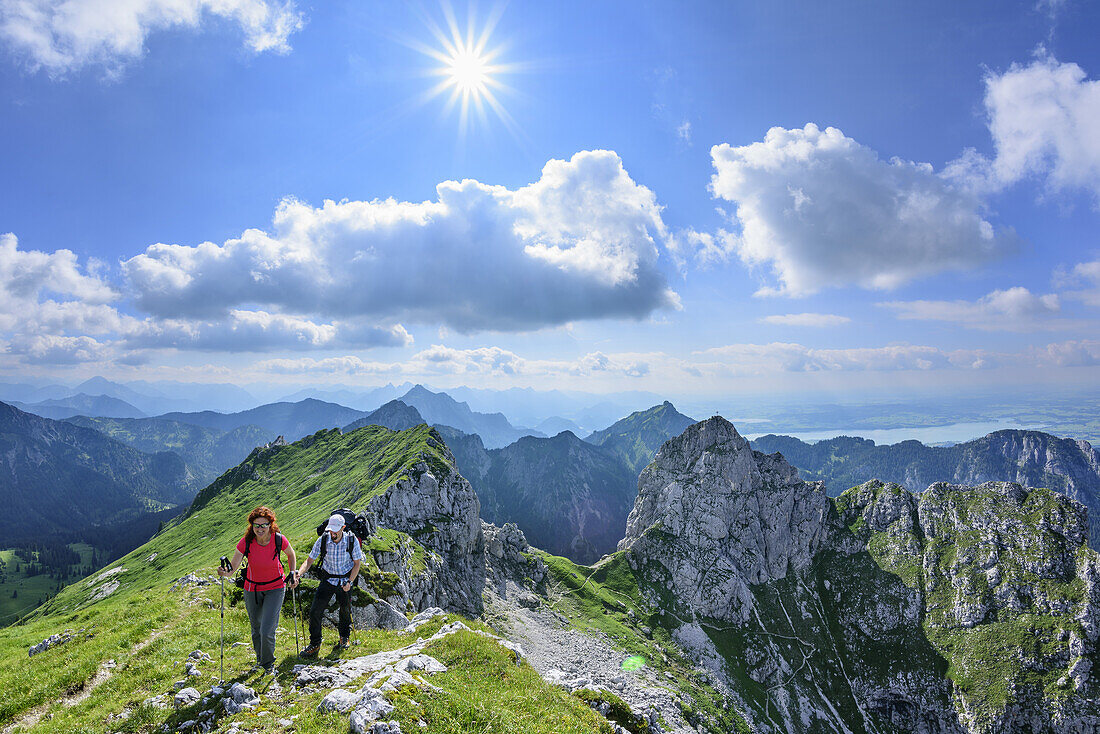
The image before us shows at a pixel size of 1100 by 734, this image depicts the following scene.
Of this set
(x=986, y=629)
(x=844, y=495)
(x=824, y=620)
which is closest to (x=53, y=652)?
(x=824, y=620)

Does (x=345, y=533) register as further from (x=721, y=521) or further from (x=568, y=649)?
(x=721, y=521)

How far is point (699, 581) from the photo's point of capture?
5037 inches

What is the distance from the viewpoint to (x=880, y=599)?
128375 millimetres

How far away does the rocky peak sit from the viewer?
129 m

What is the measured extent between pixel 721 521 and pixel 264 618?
504ft

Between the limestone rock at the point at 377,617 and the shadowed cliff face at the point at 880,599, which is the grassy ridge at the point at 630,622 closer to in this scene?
the shadowed cliff face at the point at 880,599

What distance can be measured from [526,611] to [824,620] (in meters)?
90.9

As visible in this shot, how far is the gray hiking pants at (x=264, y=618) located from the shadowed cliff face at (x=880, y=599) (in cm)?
11708

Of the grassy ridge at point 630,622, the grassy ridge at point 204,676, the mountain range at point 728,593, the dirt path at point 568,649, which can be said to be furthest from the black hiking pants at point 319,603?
the grassy ridge at point 630,622

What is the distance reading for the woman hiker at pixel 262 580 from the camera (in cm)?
1523

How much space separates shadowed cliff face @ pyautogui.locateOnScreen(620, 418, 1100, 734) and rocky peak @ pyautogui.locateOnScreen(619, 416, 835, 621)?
1.58 feet

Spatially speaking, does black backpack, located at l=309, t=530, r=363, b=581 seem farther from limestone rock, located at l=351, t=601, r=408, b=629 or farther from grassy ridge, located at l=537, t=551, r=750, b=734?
grassy ridge, located at l=537, t=551, r=750, b=734

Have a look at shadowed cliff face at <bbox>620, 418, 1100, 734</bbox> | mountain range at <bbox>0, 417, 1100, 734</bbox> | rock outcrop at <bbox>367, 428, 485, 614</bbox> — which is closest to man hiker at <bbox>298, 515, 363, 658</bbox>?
mountain range at <bbox>0, 417, 1100, 734</bbox>

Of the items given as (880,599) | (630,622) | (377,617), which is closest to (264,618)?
(377,617)
